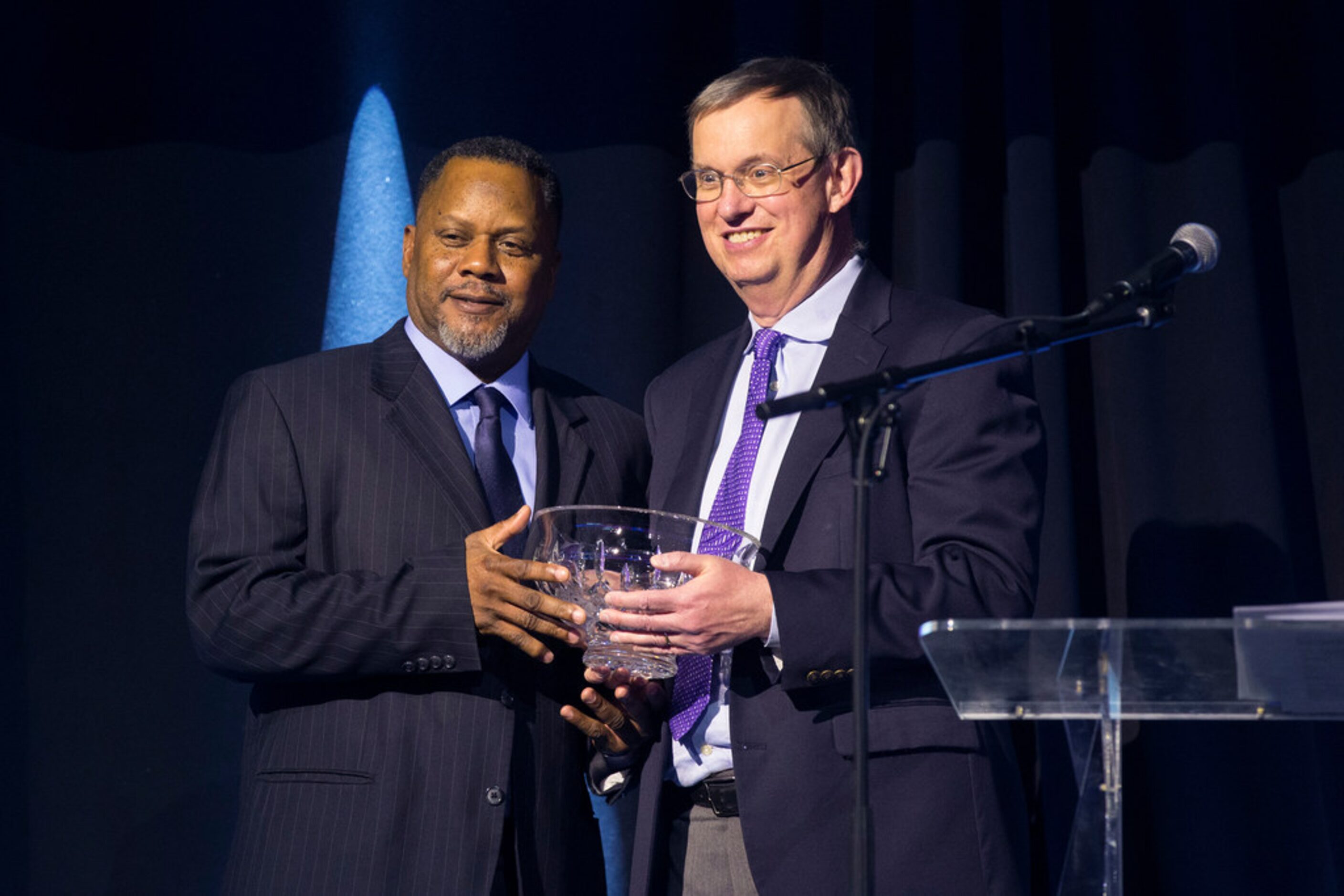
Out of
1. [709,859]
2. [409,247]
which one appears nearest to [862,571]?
[709,859]

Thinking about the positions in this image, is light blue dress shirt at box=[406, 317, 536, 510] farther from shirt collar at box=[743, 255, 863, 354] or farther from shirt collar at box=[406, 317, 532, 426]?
shirt collar at box=[743, 255, 863, 354]

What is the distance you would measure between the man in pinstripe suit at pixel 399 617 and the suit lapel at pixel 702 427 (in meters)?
0.22

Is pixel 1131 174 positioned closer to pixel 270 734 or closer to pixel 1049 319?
pixel 1049 319

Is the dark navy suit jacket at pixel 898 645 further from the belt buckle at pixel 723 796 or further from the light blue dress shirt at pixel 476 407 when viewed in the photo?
the light blue dress shirt at pixel 476 407

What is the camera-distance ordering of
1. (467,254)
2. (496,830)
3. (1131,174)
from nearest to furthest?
(496,830), (467,254), (1131,174)

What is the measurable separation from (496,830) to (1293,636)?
1338 millimetres

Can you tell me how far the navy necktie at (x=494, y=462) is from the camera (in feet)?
8.31

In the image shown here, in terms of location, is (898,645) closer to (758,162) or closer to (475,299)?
(758,162)

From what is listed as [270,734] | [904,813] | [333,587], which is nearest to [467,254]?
[333,587]

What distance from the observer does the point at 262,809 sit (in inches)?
90.0

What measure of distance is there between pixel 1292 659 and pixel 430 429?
1.57 meters

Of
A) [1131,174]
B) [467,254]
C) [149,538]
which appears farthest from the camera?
[149,538]

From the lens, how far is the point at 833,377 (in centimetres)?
231

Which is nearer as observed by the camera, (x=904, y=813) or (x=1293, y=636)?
(x=1293, y=636)
